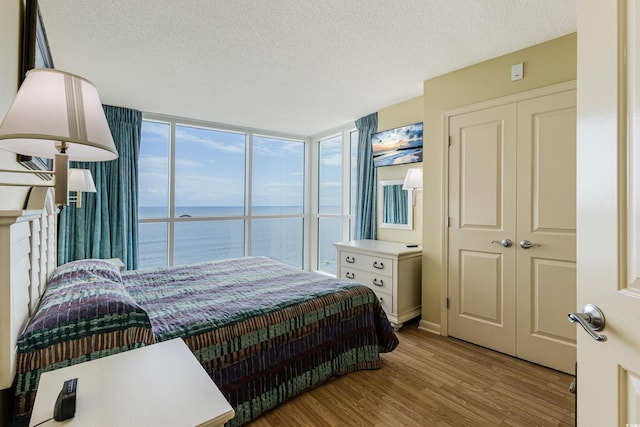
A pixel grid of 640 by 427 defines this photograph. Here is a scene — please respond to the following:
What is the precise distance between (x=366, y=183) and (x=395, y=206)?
0.60 metres

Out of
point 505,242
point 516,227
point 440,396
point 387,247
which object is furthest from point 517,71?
point 440,396

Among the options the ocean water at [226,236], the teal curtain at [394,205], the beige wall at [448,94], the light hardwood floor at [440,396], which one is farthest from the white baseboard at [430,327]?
the ocean water at [226,236]

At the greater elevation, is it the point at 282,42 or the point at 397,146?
the point at 282,42

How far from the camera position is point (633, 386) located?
726 mm

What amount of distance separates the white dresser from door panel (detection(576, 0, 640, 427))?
2167mm

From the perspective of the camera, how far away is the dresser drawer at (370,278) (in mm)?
3131

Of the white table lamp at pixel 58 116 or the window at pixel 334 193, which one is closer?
the white table lamp at pixel 58 116

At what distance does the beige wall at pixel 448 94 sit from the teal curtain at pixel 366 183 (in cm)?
101

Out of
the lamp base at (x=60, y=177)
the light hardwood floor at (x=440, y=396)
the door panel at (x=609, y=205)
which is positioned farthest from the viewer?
the light hardwood floor at (x=440, y=396)

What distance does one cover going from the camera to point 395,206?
3.77 m

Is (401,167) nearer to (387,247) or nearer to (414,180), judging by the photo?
(414,180)

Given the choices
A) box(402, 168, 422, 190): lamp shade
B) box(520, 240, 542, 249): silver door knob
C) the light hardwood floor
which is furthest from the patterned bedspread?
box(402, 168, 422, 190): lamp shade

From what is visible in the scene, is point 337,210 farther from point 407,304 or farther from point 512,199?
point 512,199

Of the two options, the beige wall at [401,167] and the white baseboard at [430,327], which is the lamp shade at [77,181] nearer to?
the beige wall at [401,167]
